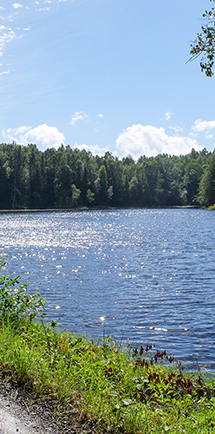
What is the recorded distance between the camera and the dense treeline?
122625mm

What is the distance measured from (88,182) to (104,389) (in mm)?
131443

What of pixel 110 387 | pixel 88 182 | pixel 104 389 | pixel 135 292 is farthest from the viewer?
pixel 88 182

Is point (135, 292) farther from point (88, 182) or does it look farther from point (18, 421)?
point (88, 182)

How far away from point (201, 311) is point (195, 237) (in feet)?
96.9

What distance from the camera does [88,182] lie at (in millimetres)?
136250

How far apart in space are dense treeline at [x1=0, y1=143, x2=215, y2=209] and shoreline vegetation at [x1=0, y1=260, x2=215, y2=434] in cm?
10318

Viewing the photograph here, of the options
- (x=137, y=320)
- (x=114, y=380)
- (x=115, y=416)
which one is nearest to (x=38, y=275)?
(x=137, y=320)

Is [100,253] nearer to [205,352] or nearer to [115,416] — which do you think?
[205,352]

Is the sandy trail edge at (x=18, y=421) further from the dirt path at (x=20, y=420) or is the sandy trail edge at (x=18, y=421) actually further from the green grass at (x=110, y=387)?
the green grass at (x=110, y=387)

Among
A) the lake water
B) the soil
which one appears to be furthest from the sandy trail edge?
the lake water

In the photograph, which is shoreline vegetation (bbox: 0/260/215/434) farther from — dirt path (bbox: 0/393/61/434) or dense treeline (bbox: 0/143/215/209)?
dense treeline (bbox: 0/143/215/209)

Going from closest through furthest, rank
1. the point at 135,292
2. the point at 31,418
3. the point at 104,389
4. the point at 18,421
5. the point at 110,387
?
the point at 18,421 < the point at 31,418 < the point at 104,389 < the point at 110,387 < the point at 135,292

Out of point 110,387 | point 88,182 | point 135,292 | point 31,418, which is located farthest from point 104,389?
point 88,182

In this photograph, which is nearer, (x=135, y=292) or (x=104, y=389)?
(x=104, y=389)
